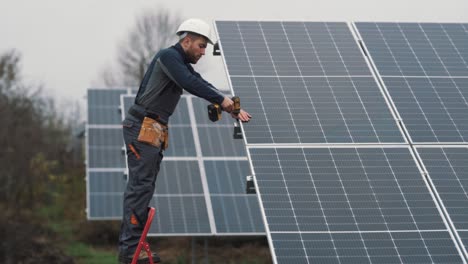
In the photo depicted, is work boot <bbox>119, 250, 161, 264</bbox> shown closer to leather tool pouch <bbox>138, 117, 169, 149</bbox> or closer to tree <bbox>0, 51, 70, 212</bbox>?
leather tool pouch <bbox>138, 117, 169, 149</bbox>

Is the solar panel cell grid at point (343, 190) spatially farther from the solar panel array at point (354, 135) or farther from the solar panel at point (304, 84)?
the solar panel at point (304, 84)

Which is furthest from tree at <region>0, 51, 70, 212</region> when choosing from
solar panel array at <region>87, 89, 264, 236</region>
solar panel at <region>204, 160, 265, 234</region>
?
solar panel at <region>204, 160, 265, 234</region>

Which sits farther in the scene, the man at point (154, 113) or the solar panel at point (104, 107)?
the solar panel at point (104, 107)

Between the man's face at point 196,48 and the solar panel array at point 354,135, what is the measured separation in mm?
2044

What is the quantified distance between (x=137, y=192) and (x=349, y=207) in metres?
2.67

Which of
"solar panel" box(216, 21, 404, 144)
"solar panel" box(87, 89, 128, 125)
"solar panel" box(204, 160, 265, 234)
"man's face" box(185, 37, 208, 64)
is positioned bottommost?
"man's face" box(185, 37, 208, 64)

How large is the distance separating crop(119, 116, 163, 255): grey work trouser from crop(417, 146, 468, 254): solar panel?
3.48m

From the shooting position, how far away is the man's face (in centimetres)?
962

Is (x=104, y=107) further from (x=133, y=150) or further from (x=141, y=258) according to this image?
(x=141, y=258)

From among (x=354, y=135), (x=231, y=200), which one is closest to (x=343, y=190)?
(x=354, y=135)

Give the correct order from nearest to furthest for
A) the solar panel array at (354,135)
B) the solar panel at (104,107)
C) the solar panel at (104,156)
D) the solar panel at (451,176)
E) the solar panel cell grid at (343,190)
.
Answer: the solar panel array at (354,135), the solar panel cell grid at (343,190), the solar panel at (451,176), the solar panel at (104,156), the solar panel at (104,107)

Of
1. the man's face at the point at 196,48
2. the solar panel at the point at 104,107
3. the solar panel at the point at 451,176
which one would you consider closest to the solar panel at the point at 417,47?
the solar panel at the point at 451,176

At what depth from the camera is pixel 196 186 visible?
19.8 m

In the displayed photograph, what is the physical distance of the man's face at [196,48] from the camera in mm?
9625
